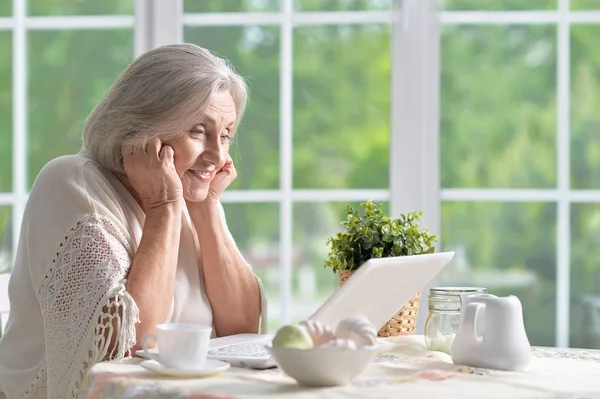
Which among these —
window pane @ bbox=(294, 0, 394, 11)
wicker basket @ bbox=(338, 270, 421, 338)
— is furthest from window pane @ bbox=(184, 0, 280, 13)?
wicker basket @ bbox=(338, 270, 421, 338)

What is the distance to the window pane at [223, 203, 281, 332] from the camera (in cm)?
299

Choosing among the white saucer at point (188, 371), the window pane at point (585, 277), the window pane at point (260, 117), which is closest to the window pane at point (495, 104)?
the window pane at point (585, 277)

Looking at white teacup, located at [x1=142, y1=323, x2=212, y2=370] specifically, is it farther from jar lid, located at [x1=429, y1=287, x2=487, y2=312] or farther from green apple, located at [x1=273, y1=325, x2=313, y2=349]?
jar lid, located at [x1=429, y1=287, x2=487, y2=312]

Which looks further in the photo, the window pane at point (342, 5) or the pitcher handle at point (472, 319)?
the window pane at point (342, 5)

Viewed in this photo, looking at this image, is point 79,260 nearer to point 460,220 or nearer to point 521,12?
point 460,220

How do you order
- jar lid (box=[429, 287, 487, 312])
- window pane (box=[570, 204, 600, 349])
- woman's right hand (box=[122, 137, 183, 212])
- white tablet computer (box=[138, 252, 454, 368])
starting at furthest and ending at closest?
window pane (box=[570, 204, 600, 349])
woman's right hand (box=[122, 137, 183, 212])
jar lid (box=[429, 287, 487, 312])
white tablet computer (box=[138, 252, 454, 368])

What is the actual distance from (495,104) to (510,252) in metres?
0.50

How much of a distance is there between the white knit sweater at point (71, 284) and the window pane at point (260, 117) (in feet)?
3.26

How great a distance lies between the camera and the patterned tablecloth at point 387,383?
1223mm

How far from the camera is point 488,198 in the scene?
294 centimetres

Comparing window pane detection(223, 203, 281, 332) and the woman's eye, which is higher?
the woman's eye

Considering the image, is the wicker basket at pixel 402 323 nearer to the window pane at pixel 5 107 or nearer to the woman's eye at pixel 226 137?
the woman's eye at pixel 226 137

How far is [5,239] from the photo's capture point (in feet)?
9.92

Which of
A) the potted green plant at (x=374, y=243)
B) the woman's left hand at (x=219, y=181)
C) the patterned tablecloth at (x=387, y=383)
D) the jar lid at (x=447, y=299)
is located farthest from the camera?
the woman's left hand at (x=219, y=181)
